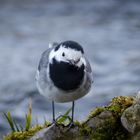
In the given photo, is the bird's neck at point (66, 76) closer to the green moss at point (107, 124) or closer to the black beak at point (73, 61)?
the black beak at point (73, 61)

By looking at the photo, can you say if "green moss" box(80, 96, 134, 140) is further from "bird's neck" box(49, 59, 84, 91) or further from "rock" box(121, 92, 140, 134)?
"bird's neck" box(49, 59, 84, 91)

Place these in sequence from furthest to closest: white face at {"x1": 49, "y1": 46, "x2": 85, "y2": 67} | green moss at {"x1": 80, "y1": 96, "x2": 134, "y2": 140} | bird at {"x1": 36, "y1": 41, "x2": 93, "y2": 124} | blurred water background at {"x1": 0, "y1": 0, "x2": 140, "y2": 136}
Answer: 1. blurred water background at {"x1": 0, "y1": 0, "x2": 140, "y2": 136}
2. green moss at {"x1": 80, "y1": 96, "x2": 134, "y2": 140}
3. bird at {"x1": 36, "y1": 41, "x2": 93, "y2": 124}
4. white face at {"x1": 49, "y1": 46, "x2": 85, "y2": 67}

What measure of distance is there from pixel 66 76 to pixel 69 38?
541cm

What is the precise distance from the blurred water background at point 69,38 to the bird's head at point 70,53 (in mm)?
3211

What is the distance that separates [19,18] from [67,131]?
21.0 ft

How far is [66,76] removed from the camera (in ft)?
17.3

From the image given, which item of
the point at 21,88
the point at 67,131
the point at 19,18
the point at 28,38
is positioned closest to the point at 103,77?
the point at 21,88

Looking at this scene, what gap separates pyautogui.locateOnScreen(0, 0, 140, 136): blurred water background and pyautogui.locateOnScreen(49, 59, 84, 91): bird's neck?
2967 millimetres

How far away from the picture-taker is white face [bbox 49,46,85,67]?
4.94 m

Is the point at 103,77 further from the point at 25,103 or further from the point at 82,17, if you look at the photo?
the point at 82,17

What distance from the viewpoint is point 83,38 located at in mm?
10695

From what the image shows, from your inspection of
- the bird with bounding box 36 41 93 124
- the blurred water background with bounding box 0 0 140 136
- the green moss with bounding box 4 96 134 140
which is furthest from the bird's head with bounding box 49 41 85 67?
the blurred water background with bounding box 0 0 140 136

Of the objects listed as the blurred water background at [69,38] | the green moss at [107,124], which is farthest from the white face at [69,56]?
the blurred water background at [69,38]

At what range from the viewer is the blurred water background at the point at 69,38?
9.05 meters
